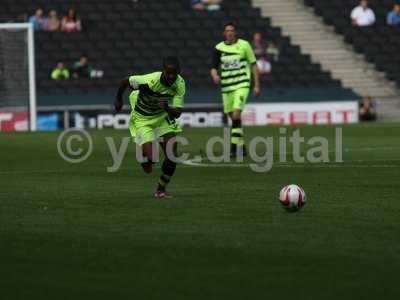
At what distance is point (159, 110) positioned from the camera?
16.9 metres

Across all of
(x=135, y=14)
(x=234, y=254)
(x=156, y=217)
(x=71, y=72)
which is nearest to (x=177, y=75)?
(x=156, y=217)

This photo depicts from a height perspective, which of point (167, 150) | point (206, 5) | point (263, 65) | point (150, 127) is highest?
point (206, 5)

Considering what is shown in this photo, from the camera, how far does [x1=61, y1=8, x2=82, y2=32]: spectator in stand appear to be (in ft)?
131

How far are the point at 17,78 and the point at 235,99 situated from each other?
12.3m

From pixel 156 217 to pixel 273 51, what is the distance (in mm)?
28184

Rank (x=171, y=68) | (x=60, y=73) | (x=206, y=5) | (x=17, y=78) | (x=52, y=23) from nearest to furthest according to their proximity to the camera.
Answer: (x=171, y=68), (x=17, y=78), (x=60, y=73), (x=52, y=23), (x=206, y=5)

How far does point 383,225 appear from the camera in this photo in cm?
1252

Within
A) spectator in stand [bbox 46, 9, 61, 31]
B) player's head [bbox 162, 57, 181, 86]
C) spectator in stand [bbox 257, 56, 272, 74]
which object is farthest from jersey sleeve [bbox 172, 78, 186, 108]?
spectator in stand [bbox 257, 56, 272, 74]

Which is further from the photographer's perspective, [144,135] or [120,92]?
[144,135]

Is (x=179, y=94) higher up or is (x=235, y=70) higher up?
(x=235, y=70)

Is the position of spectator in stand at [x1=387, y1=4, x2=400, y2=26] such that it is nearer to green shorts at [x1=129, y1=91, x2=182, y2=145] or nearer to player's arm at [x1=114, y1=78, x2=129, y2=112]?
green shorts at [x1=129, y1=91, x2=182, y2=145]
